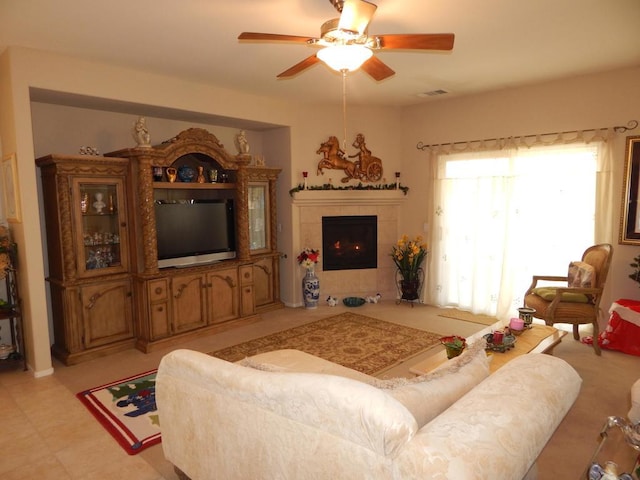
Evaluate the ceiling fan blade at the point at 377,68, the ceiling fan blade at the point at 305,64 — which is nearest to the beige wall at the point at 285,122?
Answer: the ceiling fan blade at the point at 305,64

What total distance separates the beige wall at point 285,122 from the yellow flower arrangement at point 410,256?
340 millimetres

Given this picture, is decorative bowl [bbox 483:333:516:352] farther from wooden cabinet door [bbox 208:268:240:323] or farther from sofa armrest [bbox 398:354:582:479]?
wooden cabinet door [bbox 208:268:240:323]

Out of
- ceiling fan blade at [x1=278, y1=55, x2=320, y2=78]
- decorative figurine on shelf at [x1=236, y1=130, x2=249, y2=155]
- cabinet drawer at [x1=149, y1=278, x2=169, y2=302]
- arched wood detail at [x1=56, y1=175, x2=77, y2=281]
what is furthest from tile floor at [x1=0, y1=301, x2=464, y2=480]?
ceiling fan blade at [x1=278, y1=55, x2=320, y2=78]

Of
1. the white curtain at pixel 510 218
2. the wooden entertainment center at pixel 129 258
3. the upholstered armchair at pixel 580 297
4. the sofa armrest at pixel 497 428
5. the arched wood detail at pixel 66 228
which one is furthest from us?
the white curtain at pixel 510 218

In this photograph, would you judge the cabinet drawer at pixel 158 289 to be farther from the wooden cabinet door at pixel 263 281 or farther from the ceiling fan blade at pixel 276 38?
the ceiling fan blade at pixel 276 38

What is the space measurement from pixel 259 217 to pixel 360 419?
4521 millimetres

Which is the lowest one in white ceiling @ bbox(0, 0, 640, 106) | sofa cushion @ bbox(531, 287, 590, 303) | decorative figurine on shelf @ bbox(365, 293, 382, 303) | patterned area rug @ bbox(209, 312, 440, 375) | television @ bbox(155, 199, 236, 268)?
patterned area rug @ bbox(209, 312, 440, 375)

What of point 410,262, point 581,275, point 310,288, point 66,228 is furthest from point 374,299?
point 66,228

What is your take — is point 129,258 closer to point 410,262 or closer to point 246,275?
point 246,275

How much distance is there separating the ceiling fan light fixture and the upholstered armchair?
9.53ft

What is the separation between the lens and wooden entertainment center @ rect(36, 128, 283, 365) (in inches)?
154

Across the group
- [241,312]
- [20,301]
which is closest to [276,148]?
[241,312]

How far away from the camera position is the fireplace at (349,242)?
6.05 meters

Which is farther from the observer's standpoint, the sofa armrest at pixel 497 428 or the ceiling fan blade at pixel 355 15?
the ceiling fan blade at pixel 355 15
